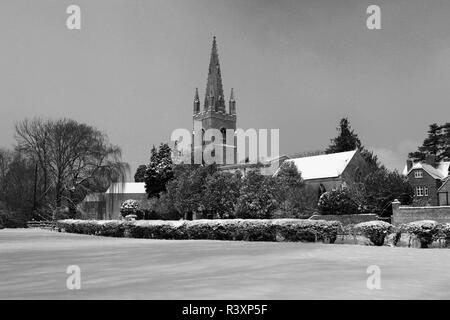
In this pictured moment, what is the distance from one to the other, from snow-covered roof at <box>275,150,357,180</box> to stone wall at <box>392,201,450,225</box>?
880 inches

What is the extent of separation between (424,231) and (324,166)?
42037 millimetres

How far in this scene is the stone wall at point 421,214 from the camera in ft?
97.5

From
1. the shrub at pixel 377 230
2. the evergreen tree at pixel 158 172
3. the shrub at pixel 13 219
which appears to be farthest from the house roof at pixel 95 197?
the shrub at pixel 377 230

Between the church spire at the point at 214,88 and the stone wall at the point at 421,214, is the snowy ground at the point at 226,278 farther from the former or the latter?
the church spire at the point at 214,88

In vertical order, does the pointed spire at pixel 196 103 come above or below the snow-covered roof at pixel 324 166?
above

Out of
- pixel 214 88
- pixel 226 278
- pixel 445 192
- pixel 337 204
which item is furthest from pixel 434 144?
pixel 226 278

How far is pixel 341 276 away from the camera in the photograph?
918 centimetres

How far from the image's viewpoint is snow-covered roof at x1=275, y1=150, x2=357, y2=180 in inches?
2244

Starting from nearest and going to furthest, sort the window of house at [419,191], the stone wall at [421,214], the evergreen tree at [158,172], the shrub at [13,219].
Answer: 1. the stone wall at [421,214]
2. the shrub at [13,219]
3. the window of house at [419,191]
4. the evergreen tree at [158,172]

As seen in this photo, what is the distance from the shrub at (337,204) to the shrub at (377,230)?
1920 cm

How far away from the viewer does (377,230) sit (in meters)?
19.1

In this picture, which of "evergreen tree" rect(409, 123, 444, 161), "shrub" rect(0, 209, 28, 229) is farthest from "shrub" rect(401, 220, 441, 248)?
"evergreen tree" rect(409, 123, 444, 161)
